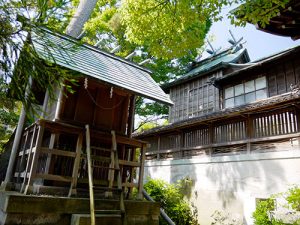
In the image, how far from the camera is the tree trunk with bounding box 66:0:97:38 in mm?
11157

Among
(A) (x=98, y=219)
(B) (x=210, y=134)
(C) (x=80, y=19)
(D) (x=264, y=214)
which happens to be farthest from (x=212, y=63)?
(A) (x=98, y=219)

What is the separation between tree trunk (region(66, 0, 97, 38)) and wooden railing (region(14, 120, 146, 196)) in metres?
5.49

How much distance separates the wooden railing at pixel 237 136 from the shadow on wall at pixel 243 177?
754mm

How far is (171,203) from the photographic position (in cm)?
1084

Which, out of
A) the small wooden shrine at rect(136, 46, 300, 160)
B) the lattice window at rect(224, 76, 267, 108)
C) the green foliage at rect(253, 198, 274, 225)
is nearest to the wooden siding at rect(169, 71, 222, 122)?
the small wooden shrine at rect(136, 46, 300, 160)

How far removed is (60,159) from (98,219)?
2696mm

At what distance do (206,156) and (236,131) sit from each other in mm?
2030

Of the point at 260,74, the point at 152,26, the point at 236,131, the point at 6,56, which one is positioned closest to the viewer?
the point at 6,56

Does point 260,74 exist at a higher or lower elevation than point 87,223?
higher

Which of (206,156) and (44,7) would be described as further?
(206,156)

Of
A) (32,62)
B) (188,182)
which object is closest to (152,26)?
(32,62)

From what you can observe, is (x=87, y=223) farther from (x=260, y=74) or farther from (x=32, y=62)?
(x=260, y=74)

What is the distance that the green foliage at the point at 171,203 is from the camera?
34.3 feet

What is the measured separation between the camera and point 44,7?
11.3 feet
